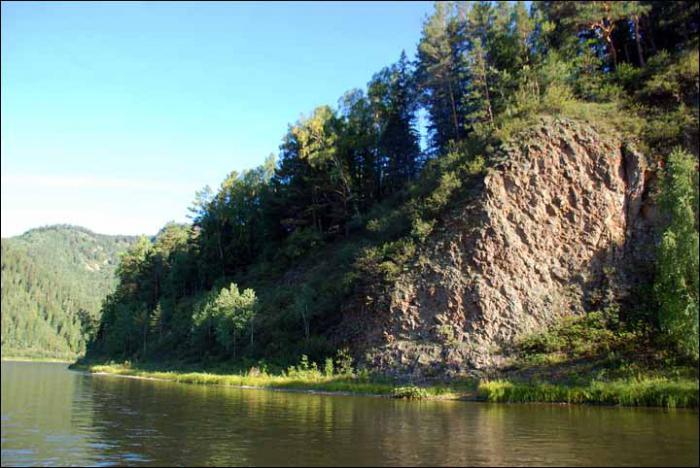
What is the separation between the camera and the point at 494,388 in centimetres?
3491

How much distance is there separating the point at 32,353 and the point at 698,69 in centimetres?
16026

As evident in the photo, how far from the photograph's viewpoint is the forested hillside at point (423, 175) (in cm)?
4575

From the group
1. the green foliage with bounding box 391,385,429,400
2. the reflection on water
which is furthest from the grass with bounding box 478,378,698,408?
the green foliage with bounding box 391,385,429,400

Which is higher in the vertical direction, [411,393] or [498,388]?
[498,388]

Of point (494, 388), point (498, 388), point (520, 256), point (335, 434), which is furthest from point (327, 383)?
point (335, 434)

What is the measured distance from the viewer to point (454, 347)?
139 ft

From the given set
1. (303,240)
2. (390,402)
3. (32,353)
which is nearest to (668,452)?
(390,402)

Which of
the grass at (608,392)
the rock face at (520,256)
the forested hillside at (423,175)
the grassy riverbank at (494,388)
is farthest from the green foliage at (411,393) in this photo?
the forested hillside at (423,175)

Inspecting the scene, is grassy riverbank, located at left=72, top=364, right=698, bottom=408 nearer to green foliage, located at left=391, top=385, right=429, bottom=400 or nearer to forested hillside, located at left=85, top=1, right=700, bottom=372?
green foliage, located at left=391, top=385, right=429, bottom=400

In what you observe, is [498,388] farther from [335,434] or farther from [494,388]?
[335,434]

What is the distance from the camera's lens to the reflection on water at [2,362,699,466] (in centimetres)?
1655

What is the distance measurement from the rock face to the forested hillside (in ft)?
4.63

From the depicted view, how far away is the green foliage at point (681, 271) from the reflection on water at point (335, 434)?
25.8 feet

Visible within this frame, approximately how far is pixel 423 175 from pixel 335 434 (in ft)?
142
